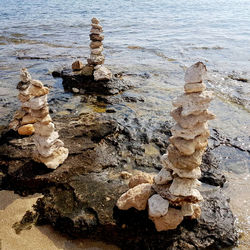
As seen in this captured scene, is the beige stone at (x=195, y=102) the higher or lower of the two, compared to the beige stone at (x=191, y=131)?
higher

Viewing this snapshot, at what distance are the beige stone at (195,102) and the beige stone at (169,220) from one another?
1337 mm

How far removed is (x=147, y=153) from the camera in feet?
17.1

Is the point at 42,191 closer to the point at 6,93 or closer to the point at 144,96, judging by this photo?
the point at 144,96

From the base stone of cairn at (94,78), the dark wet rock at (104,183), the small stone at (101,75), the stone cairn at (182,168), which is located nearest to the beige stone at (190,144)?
the stone cairn at (182,168)

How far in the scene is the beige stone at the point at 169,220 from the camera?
319 cm

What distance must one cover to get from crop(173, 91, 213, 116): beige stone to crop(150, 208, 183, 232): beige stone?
52.6 inches

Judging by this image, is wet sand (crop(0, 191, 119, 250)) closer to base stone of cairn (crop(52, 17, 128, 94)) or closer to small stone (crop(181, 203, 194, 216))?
small stone (crop(181, 203, 194, 216))

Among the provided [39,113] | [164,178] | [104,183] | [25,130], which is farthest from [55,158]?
[164,178]

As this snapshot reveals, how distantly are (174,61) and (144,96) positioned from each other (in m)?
5.18

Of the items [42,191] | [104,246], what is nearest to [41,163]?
[42,191]

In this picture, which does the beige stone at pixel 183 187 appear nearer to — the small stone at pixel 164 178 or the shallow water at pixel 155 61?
the small stone at pixel 164 178

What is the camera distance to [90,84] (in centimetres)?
908

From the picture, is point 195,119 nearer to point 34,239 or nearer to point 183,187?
point 183,187

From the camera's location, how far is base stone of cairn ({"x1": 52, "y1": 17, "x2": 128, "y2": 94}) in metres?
8.78
